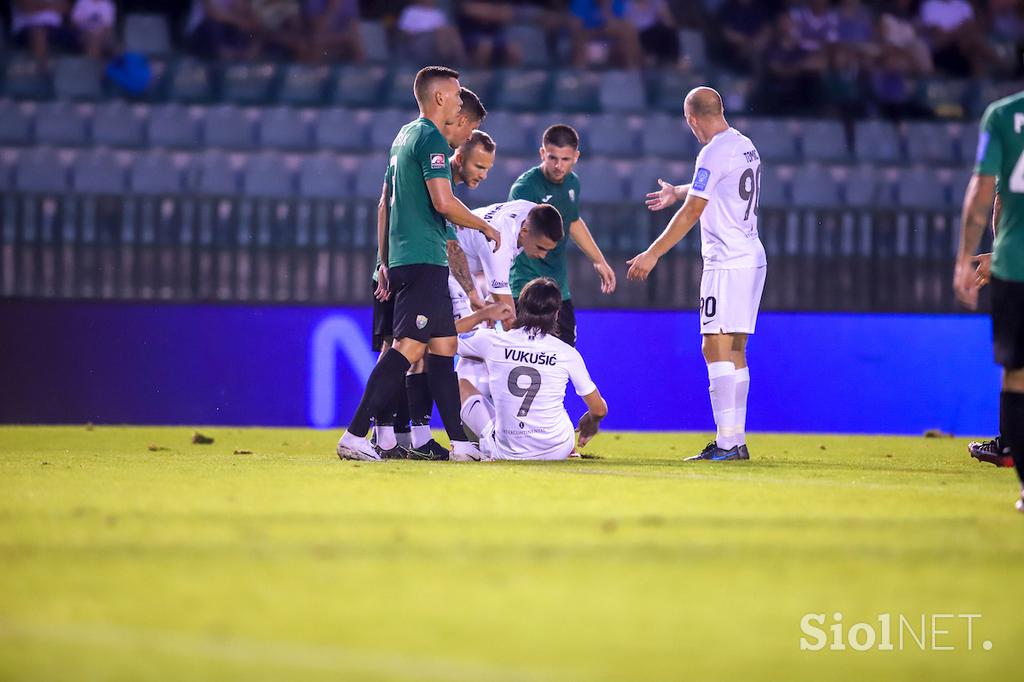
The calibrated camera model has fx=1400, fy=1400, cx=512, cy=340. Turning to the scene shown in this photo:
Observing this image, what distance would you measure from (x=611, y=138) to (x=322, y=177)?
2.78m

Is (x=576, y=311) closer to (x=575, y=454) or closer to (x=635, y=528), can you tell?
(x=575, y=454)

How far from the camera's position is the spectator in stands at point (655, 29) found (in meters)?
14.6

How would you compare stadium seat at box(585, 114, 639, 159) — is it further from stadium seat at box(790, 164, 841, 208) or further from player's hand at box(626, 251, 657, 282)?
player's hand at box(626, 251, 657, 282)

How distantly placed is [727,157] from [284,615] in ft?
17.7

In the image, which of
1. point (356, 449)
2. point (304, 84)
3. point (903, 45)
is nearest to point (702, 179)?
point (356, 449)

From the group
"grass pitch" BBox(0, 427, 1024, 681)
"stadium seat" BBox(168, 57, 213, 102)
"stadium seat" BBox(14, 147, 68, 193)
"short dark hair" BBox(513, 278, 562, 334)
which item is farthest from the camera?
"stadium seat" BBox(168, 57, 213, 102)

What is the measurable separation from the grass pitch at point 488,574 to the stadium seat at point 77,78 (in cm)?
760

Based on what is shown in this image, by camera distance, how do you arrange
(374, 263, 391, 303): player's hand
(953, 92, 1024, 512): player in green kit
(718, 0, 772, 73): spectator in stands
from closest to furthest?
(953, 92, 1024, 512): player in green kit < (374, 263, 391, 303): player's hand < (718, 0, 772, 73): spectator in stands

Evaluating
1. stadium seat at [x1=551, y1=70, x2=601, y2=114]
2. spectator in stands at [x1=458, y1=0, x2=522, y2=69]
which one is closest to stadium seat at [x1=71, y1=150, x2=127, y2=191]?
spectator in stands at [x1=458, y1=0, x2=522, y2=69]

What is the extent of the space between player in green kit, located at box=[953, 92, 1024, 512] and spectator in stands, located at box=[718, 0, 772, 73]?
9.89 metres

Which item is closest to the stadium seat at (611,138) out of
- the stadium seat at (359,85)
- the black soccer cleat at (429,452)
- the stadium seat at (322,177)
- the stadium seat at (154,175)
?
the stadium seat at (359,85)

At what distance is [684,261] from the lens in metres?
11.5

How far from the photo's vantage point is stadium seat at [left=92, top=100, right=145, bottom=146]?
40.4 ft

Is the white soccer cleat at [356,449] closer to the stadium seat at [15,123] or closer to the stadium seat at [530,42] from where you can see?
the stadium seat at [15,123]
